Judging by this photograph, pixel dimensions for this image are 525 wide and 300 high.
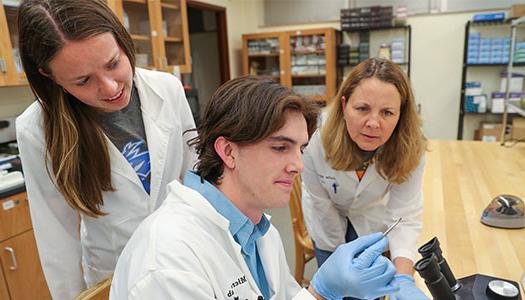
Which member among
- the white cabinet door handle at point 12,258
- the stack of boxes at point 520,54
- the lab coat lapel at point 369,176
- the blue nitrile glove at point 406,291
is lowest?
the white cabinet door handle at point 12,258

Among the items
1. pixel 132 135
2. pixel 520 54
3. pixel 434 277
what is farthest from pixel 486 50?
pixel 132 135

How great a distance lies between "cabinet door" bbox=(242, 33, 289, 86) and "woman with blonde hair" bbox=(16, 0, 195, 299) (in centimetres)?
340

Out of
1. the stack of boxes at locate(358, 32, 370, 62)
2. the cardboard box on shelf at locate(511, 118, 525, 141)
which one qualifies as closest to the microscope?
the cardboard box on shelf at locate(511, 118, 525, 141)

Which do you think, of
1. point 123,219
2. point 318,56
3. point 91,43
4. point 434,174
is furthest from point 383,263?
point 318,56

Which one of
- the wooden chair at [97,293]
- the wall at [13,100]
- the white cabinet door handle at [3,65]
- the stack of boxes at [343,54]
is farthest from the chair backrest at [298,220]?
the stack of boxes at [343,54]

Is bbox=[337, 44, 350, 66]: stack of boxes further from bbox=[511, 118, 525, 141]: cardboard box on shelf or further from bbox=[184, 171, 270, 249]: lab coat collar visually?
bbox=[184, 171, 270, 249]: lab coat collar

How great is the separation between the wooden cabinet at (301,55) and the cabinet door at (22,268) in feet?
10.3

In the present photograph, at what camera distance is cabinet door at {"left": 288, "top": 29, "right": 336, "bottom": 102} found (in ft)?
14.3

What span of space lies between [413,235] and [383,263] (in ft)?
1.63

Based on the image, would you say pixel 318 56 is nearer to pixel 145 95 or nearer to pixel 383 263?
pixel 145 95

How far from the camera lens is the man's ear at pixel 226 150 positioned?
2.63ft

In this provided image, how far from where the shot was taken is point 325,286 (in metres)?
0.94

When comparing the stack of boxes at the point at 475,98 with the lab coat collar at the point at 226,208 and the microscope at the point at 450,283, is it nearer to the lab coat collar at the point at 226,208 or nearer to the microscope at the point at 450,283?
the microscope at the point at 450,283

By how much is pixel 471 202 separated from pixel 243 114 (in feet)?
4.39
